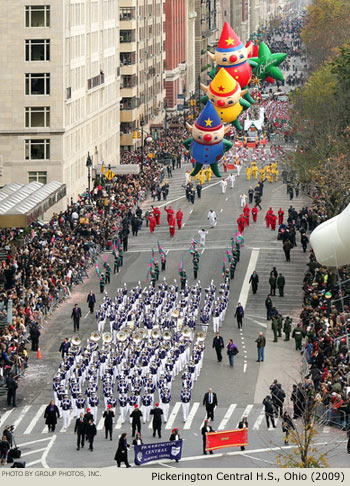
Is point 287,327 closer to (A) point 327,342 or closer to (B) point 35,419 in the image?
(A) point 327,342

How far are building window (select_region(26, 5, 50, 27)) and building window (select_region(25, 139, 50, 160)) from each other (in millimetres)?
7182

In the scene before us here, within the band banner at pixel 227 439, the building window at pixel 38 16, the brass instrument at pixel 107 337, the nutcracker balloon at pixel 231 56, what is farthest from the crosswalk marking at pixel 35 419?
the building window at pixel 38 16

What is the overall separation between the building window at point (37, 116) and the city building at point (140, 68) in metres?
28.3

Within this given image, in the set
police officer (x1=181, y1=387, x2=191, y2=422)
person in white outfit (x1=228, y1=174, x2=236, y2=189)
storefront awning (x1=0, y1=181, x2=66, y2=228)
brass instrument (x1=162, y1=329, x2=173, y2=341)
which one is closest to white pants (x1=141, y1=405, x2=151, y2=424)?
police officer (x1=181, y1=387, x2=191, y2=422)

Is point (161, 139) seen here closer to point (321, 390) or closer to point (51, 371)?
point (51, 371)

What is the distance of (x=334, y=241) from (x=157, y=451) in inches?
722

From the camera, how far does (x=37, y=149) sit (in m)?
98.1

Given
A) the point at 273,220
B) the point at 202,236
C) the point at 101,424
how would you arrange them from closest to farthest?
the point at 101,424, the point at 202,236, the point at 273,220

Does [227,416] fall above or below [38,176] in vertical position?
above

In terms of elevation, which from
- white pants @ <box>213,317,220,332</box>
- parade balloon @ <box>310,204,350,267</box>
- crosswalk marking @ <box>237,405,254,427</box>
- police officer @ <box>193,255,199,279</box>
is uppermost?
parade balloon @ <box>310,204,350,267</box>

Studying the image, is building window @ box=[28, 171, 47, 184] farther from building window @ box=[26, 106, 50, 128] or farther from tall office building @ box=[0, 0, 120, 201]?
building window @ box=[26, 106, 50, 128]

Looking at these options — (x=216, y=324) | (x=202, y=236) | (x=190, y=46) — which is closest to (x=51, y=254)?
(x=202, y=236)

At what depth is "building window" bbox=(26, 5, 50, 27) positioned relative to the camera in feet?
316

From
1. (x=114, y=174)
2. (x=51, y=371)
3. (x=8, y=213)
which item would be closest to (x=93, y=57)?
(x=114, y=174)
